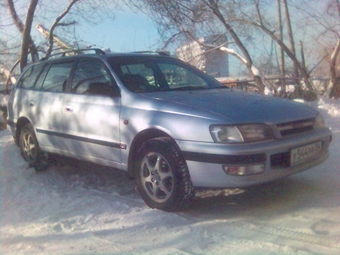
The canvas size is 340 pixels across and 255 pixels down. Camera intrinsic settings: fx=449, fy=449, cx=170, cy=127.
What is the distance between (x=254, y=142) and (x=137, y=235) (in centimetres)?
132

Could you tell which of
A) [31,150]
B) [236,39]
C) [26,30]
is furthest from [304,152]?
[236,39]

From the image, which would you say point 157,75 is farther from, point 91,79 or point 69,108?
point 69,108

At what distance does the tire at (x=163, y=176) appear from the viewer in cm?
420

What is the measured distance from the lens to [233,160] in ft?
12.9

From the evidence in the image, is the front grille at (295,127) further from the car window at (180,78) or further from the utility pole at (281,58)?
the utility pole at (281,58)

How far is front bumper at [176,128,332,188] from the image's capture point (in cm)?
394

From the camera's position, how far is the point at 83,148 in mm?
5301

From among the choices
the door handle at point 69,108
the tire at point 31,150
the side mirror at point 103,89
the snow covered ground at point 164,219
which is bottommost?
the snow covered ground at point 164,219

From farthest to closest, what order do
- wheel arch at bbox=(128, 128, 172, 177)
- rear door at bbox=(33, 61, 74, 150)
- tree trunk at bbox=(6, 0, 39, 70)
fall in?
tree trunk at bbox=(6, 0, 39, 70) → rear door at bbox=(33, 61, 74, 150) → wheel arch at bbox=(128, 128, 172, 177)

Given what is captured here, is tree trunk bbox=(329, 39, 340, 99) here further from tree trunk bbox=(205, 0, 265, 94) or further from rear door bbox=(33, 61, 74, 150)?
rear door bbox=(33, 61, 74, 150)

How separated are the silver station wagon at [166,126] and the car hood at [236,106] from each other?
0.03 ft

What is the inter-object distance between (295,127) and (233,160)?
2.79 feet

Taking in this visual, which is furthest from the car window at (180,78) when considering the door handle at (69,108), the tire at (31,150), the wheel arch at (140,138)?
the tire at (31,150)

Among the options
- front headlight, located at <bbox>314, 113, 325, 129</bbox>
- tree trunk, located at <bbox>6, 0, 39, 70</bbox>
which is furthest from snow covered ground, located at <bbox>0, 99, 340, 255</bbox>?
tree trunk, located at <bbox>6, 0, 39, 70</bbox>
